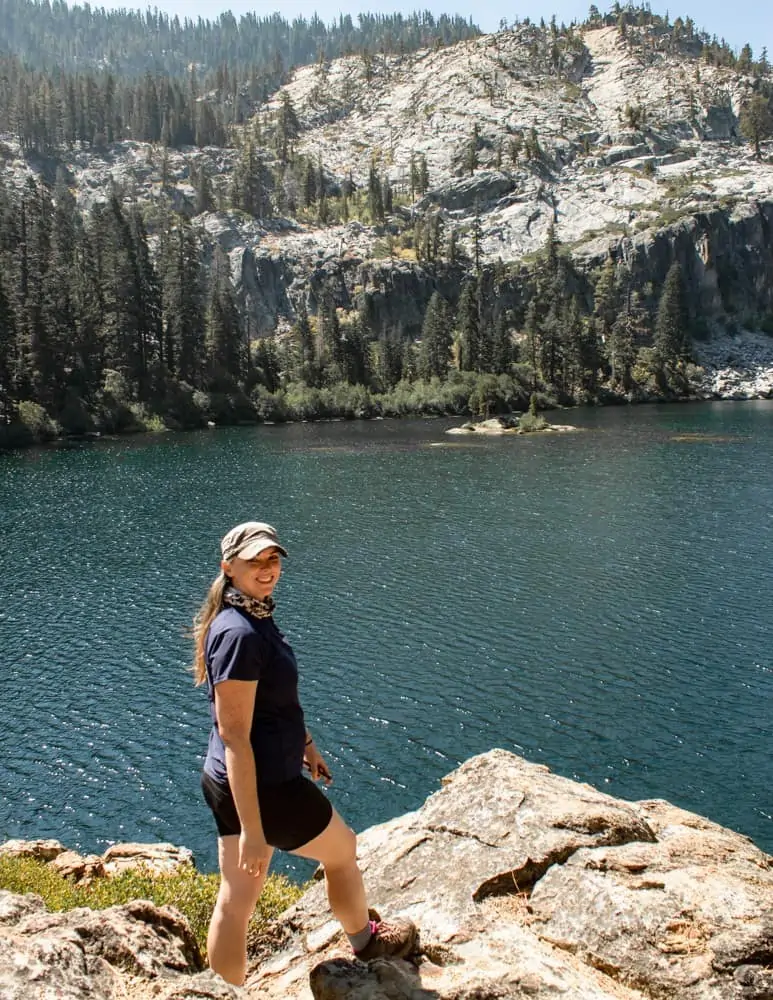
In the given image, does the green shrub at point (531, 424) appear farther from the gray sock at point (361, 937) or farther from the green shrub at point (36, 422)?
the gray sock at point (361, 937)

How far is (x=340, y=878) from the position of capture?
5.81 meters

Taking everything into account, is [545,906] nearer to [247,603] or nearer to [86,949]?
[86,949]

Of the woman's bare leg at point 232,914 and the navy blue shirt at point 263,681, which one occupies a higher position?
the navy blue shirt at point 263,681

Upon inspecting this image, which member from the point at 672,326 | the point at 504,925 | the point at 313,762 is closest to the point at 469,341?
the point at 672,326

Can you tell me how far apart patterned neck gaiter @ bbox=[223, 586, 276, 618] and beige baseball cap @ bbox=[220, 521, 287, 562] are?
0.29 meters

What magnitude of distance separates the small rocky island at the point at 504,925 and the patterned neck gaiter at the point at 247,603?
96.9 inches

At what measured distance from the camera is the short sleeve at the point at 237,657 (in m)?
5.29

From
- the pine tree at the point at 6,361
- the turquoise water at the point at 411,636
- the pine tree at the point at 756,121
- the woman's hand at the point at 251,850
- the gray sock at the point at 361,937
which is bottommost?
the turquoise water at the point at 411,636

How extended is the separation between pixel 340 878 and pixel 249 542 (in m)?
2.66

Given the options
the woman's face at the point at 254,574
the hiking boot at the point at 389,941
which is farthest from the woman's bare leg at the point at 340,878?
the woman's face at the point at 254,574

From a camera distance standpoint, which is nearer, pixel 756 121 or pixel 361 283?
pixel 361 283

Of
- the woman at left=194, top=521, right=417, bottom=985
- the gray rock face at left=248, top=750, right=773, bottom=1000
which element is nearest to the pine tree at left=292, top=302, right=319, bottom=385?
the gray rock face at left=248, top=750, right=773, bottom=1000

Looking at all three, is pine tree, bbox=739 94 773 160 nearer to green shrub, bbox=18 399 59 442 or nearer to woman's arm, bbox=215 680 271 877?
green shrub, bbox=18 399 59 442

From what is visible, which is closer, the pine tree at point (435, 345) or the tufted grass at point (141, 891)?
the tufted grass at point (141, 891)
